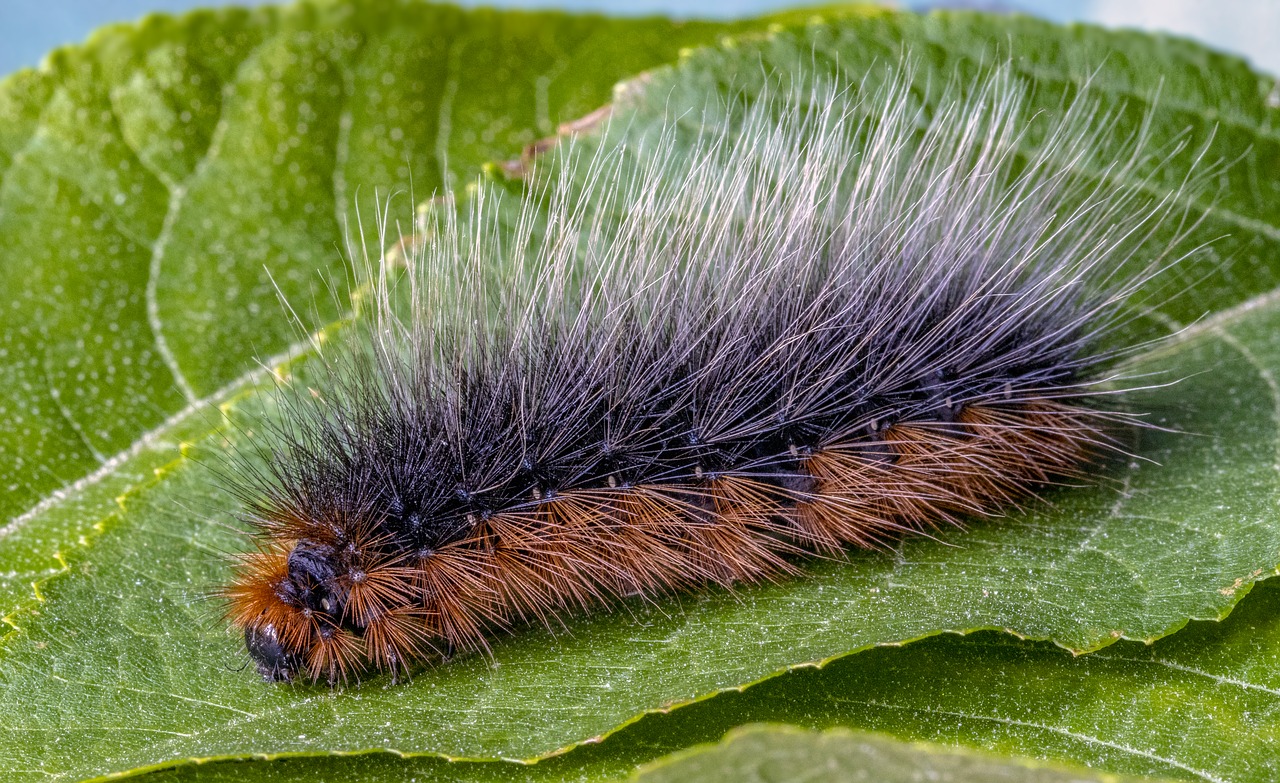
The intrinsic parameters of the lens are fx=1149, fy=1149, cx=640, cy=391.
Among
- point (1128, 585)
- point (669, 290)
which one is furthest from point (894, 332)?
point (1128, 585)

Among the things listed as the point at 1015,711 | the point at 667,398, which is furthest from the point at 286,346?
the point at 1015,711

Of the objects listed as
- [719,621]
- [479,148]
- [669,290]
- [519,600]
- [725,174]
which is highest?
[479,148]

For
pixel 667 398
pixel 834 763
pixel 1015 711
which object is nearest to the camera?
pixel 834 763

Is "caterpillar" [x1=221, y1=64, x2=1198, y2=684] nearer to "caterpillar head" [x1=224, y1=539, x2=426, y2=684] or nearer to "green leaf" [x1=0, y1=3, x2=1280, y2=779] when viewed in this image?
"caterpillar head" [x1=224, y1=539, x2=426, y2=684]

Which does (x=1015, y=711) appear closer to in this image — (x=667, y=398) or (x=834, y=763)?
(x=834, y=763)

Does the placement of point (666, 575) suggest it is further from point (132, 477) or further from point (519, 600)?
point (132, 477)

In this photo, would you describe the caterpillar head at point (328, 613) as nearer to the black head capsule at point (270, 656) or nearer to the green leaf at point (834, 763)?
the black head capsule at point (270, 656)
